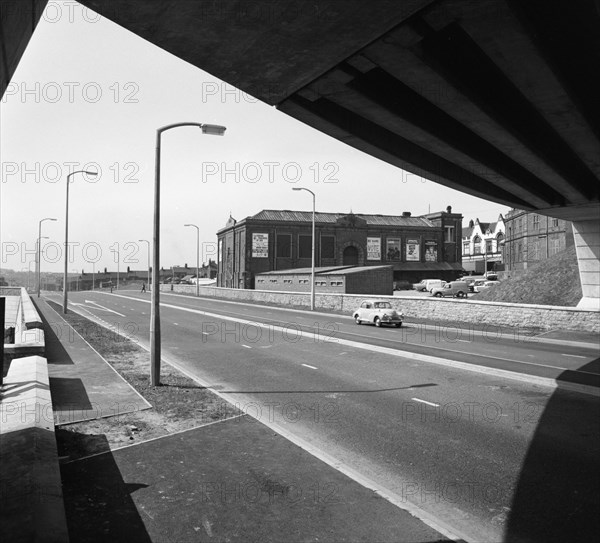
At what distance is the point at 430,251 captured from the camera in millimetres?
86875

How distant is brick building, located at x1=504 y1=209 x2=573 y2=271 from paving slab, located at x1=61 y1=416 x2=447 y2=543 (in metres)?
63.5

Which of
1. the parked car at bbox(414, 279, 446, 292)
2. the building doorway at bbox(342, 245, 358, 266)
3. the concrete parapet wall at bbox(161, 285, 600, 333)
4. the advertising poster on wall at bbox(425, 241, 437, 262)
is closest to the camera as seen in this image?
the concrete parapet wall at bbox(161, 285, 600, 333)

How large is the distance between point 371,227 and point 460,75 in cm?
7502

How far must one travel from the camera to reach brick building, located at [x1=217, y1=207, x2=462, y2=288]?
7781 cm

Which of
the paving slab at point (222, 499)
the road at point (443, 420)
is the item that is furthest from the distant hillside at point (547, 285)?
the paving slab at point (222, 499)

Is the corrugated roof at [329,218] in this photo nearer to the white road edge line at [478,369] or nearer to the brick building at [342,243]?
the brick building at [342,243]

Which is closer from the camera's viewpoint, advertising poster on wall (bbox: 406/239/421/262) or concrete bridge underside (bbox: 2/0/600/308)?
concrete bridge underside (bbox: 2/0/600/308)

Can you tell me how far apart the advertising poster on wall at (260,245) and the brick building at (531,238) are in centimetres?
3787

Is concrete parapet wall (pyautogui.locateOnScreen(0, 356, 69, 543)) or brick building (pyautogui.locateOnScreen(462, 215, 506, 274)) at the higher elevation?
brick building (pyautogui.locateOnScreen(462, 215, 506, 274))

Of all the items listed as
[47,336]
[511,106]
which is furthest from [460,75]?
[47,336]

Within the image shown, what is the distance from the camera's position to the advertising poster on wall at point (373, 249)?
83062 millimetres

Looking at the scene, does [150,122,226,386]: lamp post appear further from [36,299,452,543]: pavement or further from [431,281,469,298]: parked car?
[431,281,469,298]: parked car

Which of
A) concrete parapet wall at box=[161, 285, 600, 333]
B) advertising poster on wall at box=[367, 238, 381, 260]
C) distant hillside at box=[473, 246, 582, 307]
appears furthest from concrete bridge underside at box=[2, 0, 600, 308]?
advertising poster on wall at box=[367, 238, 381, 260]

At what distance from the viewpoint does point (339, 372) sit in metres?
14.8
